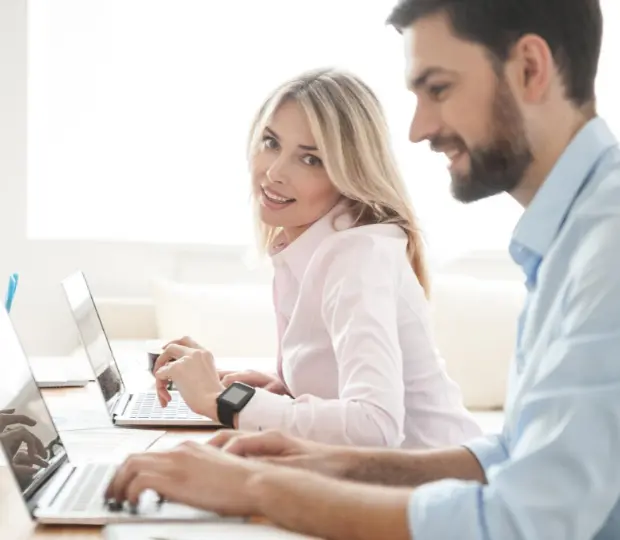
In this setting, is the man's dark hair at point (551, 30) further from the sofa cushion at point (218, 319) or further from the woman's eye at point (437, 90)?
the sofa cushion at point (218, 319)

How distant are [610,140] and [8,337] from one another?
0.85m

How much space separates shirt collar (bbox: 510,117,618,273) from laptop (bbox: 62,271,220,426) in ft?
2.52

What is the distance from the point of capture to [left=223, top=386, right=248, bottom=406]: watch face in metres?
1.47

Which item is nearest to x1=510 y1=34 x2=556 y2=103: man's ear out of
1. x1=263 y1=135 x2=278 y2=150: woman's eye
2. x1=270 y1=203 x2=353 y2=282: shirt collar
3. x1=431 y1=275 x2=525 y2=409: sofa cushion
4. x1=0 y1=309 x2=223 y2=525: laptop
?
x1=0 y1=309 x2=223 y2=525: laptop

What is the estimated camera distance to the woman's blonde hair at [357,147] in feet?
5.47

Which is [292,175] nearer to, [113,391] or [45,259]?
[113,391]

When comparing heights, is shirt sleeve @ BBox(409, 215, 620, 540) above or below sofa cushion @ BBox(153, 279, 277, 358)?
above

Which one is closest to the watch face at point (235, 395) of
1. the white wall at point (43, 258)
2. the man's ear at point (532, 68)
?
the man's ear at point (532, 68)

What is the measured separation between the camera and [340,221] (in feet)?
5.62

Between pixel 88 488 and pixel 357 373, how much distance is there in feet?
1.48

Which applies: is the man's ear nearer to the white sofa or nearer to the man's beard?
the man's beard

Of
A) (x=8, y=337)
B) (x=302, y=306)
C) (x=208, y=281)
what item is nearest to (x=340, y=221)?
(x=302, y=306)

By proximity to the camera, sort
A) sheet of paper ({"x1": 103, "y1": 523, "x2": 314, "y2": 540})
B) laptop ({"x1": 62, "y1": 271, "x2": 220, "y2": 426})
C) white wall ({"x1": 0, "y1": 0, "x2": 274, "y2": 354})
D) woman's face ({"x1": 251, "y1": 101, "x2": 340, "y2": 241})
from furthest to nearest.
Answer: white wall ({"x1": 0, "y1": 0, "x2": 274, "y2": 354}), woman's face ({"x1": 251, "y1": 101, "x2": 340, "y2": 241}), laptop ({"x1": 62, "y1": 271, "x2": 220, "y2": 426}), sheet of paper ({"x1": 103, "y1": 523, "x2": 314, "y2": 540})

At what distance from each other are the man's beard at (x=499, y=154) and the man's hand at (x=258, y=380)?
766 millimetres
